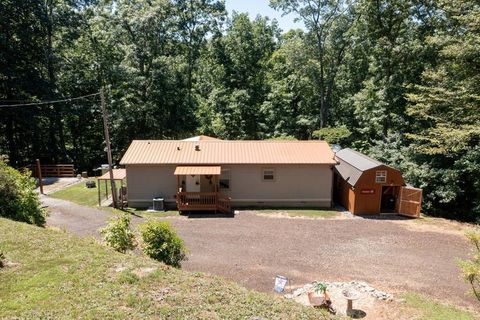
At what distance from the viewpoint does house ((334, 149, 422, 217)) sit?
1878 cm

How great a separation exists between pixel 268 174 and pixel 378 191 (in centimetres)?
583

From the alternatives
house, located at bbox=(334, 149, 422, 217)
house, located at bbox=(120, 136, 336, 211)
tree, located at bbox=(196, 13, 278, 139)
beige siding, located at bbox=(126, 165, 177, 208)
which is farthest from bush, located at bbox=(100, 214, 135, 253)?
tree, located at bbox=(196, 13, 278, 139)

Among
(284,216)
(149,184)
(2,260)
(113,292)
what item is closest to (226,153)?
(149,184)

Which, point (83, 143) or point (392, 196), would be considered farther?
point (83, 143)

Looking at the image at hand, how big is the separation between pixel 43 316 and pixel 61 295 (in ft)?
2.36

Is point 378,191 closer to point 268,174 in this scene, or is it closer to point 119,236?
point 268,174

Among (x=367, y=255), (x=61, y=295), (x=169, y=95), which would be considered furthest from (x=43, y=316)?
(x=169, y=95)

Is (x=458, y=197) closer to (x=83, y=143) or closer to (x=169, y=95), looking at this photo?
(x=169, y=95)

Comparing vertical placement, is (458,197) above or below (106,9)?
below

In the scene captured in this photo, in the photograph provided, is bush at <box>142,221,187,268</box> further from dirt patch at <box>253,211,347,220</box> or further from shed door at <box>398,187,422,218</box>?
shed door at <box>398,187,422,218</box>

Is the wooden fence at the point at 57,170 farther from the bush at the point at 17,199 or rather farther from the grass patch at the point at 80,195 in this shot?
the bush at the point at 17,199

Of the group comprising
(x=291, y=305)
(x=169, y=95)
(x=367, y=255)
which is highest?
(x=169, y=95)

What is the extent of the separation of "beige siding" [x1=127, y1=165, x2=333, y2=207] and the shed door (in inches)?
145

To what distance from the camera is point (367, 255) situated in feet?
45.1
